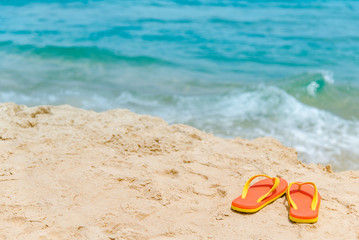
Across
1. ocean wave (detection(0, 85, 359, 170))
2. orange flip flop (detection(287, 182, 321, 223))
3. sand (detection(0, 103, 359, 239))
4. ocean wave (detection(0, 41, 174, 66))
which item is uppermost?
ocean wave (detection(0, 41, 174, 66))

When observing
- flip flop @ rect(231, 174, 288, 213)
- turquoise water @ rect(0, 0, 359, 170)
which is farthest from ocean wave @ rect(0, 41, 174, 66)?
flip flop @ rect(231, 174, 288, 213)

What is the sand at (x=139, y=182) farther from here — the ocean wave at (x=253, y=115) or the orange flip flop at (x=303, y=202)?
the ocean wave at (x=253, y=115)

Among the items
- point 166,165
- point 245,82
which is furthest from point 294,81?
point 166,165

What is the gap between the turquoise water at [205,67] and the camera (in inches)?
226

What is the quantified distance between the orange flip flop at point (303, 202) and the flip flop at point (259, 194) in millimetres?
83

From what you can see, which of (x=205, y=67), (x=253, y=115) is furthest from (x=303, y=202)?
(x=205, y=67)

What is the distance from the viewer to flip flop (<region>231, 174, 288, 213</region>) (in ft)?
8.32

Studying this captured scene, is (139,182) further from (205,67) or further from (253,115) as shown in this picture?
(205,67)

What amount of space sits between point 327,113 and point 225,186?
12.9 feet

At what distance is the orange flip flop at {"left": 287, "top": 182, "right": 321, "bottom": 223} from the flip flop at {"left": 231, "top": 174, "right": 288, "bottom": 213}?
8 centimetres

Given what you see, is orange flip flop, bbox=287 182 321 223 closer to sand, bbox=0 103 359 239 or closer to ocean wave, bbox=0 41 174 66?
sand, bbox=0 103 359 239

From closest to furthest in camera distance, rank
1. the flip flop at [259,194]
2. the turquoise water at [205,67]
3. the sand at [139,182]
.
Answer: the sand at [139,182] → the flip flop at [259,194] → the turquoise water at [205,67]

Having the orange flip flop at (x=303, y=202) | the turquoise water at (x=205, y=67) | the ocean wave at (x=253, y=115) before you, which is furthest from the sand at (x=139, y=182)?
the turquoise water at (x=205, y=67)

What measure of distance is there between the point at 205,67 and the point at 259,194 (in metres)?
5.94
